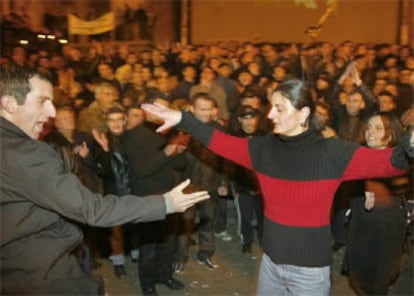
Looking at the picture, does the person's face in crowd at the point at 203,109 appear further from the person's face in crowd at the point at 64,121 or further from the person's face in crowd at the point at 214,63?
the person's face in crowd at the point at 214,63

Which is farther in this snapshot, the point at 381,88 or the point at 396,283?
the point at 381,88

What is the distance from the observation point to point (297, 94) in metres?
3.11

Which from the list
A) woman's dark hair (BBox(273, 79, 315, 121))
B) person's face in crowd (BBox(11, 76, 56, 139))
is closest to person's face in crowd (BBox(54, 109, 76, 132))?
person's face in crowd (BBox(11, 76, 56, 139))

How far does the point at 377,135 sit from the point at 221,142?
1.43m

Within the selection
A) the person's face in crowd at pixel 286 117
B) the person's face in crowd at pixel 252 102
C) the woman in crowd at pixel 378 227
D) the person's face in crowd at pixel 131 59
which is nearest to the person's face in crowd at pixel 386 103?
the person's face in crowd at pixel 252 102

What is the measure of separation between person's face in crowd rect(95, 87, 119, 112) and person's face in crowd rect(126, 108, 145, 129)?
1104 mm

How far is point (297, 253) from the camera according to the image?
10.1 ft

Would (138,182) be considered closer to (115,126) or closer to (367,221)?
(115,126)

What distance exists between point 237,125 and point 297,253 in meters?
3.15

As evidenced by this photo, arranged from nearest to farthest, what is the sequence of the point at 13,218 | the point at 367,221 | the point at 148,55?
the point at 13,218, the point at 367,221, the point at 148,55

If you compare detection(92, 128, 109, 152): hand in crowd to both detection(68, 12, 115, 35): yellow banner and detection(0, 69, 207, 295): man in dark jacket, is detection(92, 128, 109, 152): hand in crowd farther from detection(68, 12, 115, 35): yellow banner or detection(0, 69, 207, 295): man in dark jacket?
detection(68, 12, 115, 35): yellow banner

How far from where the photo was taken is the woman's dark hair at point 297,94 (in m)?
3.11

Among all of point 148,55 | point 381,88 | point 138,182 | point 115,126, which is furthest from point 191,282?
point 148,55

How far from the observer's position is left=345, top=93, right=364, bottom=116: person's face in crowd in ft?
22.4
